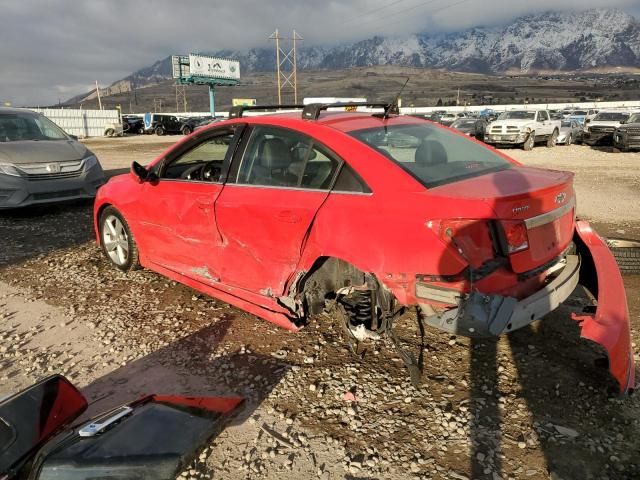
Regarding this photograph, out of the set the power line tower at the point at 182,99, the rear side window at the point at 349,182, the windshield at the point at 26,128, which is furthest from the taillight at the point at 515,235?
the power line tower at the point at 182,99

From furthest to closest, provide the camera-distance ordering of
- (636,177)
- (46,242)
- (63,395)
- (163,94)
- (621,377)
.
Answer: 1. (163,94)
2. (636,177)
3. (46,242)
4. (621,377)
5. (63,395)

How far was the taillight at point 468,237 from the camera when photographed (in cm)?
260

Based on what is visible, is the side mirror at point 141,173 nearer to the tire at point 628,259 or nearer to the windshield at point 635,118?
the tire at point 628,259

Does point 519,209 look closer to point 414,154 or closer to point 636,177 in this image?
point 414,154

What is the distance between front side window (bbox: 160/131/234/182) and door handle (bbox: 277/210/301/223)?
0.76m

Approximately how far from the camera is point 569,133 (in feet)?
77.5

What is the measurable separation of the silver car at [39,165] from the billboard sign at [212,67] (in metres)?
60.6

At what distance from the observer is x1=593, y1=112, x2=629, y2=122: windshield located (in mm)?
22095

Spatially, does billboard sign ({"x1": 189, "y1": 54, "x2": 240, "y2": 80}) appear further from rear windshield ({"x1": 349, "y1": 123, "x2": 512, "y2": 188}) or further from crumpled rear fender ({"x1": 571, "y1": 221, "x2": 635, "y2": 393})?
crumpled rear fender ({"x1": 571, "y1": 221, "x2": 635, "y2": 393})

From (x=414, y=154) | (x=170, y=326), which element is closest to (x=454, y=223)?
(x=414, y=154)

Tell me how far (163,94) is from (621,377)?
196 meters

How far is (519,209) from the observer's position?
8.77 ft

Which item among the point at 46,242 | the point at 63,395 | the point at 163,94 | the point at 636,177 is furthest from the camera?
the point at 163,94

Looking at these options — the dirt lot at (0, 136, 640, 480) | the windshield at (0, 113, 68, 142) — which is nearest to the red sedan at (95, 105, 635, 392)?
the dirt lot at (0, 136, 640, 480)
